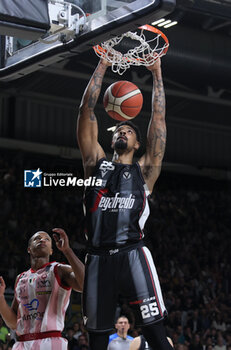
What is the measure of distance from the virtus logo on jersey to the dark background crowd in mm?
7781

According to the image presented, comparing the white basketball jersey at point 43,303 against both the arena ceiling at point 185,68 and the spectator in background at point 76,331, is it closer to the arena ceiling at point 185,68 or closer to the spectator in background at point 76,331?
the arena ceiling at point 185,68

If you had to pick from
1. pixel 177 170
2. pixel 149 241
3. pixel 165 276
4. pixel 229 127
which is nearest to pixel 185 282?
pixel 165 276

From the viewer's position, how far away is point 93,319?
5273 millimetres

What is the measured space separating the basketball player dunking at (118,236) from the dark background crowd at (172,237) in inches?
302

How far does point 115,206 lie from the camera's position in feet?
17.9

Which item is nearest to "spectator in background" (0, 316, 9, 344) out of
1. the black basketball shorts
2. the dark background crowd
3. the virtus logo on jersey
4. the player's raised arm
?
the dark background crowd

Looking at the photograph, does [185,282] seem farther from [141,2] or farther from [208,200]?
[141,2]

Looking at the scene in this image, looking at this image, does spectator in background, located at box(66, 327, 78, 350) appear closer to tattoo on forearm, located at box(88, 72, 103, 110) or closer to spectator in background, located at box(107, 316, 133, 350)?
spectator in background, located at box(107, 316, 133, 350)

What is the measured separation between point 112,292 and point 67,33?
8.61 ft

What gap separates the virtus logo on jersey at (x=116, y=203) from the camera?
215 inches

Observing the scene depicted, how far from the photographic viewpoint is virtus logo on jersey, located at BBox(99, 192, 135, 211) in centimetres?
545

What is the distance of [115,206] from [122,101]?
40.8 inches

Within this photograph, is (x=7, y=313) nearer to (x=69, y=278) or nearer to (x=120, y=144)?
(x=69, y=278)

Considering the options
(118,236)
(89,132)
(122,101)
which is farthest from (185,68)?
(118,236)
